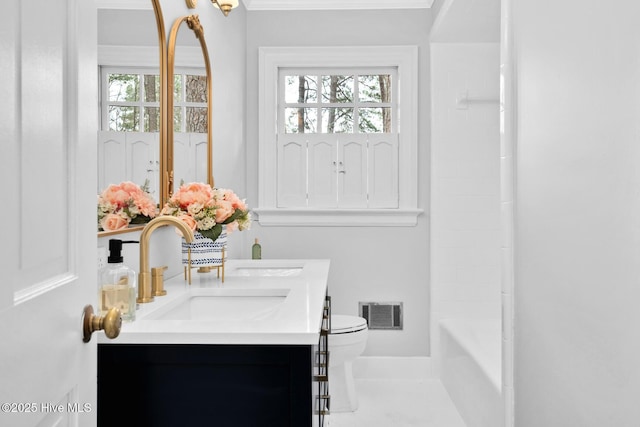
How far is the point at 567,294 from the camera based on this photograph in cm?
129

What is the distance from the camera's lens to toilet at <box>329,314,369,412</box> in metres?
2.67

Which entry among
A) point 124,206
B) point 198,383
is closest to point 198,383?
point 198,383

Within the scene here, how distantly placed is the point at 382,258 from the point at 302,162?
0.82 m

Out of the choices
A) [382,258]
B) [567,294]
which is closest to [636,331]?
[567,294]

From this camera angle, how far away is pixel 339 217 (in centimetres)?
330

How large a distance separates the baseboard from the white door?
2608 mm

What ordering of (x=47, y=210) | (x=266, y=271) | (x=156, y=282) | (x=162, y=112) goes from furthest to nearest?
(x=266, y=271)
(x=162, y=112)
(x=156, y=282)
(x=47, y=210)

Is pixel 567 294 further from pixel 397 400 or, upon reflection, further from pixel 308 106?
pixel 308 106

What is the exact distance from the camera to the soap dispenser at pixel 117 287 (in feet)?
3.90

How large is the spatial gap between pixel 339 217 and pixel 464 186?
83cm

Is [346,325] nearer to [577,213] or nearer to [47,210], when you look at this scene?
[577,213]

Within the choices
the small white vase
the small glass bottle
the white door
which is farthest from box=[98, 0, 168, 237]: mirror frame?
the small glass bottle

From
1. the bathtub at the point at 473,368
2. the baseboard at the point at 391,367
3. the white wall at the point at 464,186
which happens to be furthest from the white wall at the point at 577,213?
the baseboard at the point at 391,367

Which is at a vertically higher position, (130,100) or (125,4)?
(125,4)
